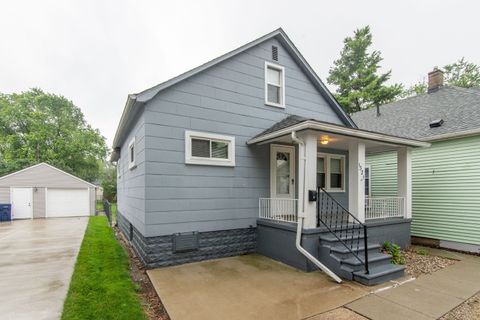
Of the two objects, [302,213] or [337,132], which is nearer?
[302,213]

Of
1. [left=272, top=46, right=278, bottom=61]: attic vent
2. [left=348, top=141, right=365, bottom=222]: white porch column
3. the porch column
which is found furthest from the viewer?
[left=272, top=46, right=278, bottom=61]: attic vent

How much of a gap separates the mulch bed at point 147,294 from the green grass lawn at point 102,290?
12 cm

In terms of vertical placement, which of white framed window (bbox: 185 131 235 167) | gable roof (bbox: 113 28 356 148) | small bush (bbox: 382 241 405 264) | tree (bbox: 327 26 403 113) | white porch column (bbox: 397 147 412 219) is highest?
tree (bbox: 327 26 403 113)

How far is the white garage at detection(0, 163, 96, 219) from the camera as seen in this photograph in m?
16.0

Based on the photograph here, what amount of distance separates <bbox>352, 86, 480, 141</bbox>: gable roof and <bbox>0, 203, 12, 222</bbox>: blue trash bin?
21538 mm

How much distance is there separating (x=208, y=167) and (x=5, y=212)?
17251mm

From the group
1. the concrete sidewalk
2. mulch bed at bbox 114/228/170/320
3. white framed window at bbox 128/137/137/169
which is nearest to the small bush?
the concrete sidewalk

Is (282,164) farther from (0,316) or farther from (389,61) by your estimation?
(389,61)

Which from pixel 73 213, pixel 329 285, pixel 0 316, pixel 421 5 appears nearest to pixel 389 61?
pixel 421 5

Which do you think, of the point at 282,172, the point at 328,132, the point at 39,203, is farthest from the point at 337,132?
the point at 39,203

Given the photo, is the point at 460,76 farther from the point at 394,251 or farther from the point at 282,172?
the point at 282,172

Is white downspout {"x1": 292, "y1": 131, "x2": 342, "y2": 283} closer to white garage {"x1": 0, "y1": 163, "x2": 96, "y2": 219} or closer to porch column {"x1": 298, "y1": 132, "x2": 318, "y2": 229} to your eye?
porch column {"x1": 298, "y1": 132, "x2": 318, "y2": 229}

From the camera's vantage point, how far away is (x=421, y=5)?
1046 centimetres

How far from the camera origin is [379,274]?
4.30 metres
